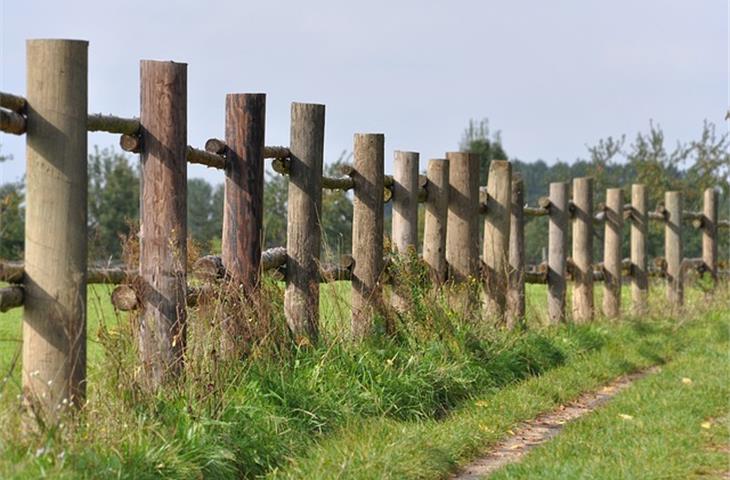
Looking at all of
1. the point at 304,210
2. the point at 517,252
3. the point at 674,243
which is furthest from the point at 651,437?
the point at 674,243

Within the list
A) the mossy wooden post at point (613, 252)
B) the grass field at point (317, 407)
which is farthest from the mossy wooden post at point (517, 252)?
the mossy wooden post at point (613, 252)

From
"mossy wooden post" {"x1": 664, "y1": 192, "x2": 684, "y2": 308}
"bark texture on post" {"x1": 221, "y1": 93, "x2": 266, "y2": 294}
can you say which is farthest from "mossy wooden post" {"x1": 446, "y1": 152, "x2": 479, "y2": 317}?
"mossy wooden post" {"x1": 664, "y1": 192, "x2": 684, "y2": 308}

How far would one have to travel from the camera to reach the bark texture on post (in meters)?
8.46

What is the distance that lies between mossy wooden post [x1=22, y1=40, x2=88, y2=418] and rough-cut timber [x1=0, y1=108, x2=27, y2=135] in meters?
0.06

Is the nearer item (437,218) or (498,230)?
(437,218)

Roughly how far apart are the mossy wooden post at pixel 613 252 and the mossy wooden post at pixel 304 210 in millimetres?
7651

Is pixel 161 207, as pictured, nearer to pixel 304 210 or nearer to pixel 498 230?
pixel 304 210

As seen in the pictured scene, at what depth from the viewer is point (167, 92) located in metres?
7.39

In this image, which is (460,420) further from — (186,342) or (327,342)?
(186,342)

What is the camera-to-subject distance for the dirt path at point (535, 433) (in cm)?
746

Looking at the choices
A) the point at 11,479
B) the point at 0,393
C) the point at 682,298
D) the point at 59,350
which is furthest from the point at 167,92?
the point at 682,298

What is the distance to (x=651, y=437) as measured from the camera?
26.8 ft

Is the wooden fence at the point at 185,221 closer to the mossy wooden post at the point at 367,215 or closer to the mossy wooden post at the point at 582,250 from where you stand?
the mossy wooden post at the point at 367,215

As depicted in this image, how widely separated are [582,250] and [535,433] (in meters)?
7.36
